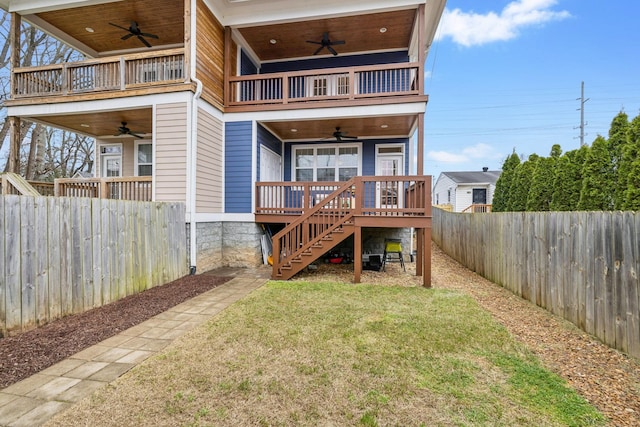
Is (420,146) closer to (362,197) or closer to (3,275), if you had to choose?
(362,197)

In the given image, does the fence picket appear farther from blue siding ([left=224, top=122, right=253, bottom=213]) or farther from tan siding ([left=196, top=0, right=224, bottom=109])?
blue siding ([left=224, top=122, right=253, bottom=213])

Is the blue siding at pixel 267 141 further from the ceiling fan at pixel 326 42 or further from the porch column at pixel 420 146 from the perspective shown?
the porch column at pixel 420 146

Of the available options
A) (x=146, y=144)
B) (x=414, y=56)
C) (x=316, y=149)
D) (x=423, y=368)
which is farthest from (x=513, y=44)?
(x=423, y=368)

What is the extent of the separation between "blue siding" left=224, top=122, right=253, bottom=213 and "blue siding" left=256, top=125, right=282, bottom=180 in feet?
1.04

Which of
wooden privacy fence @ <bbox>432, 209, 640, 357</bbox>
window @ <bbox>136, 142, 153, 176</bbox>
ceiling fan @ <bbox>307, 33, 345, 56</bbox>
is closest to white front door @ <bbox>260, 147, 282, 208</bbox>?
ceiling fan @ <bbox>307, 33, 345, 56</bbox>

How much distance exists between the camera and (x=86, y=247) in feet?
14.8

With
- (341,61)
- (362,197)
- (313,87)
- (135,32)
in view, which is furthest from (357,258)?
(135,32)

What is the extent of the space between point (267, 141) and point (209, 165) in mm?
2182

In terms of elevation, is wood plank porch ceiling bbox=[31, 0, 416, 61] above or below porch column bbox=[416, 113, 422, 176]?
above

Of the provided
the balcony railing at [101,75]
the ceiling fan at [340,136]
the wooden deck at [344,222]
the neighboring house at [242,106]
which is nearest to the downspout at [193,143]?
the neighboring house at [242,106]

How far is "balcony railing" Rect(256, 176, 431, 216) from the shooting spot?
666 centimetres

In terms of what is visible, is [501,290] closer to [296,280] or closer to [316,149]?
[296,280]

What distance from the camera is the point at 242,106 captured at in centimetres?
841

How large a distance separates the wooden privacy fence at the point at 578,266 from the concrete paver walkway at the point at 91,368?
512 cm
